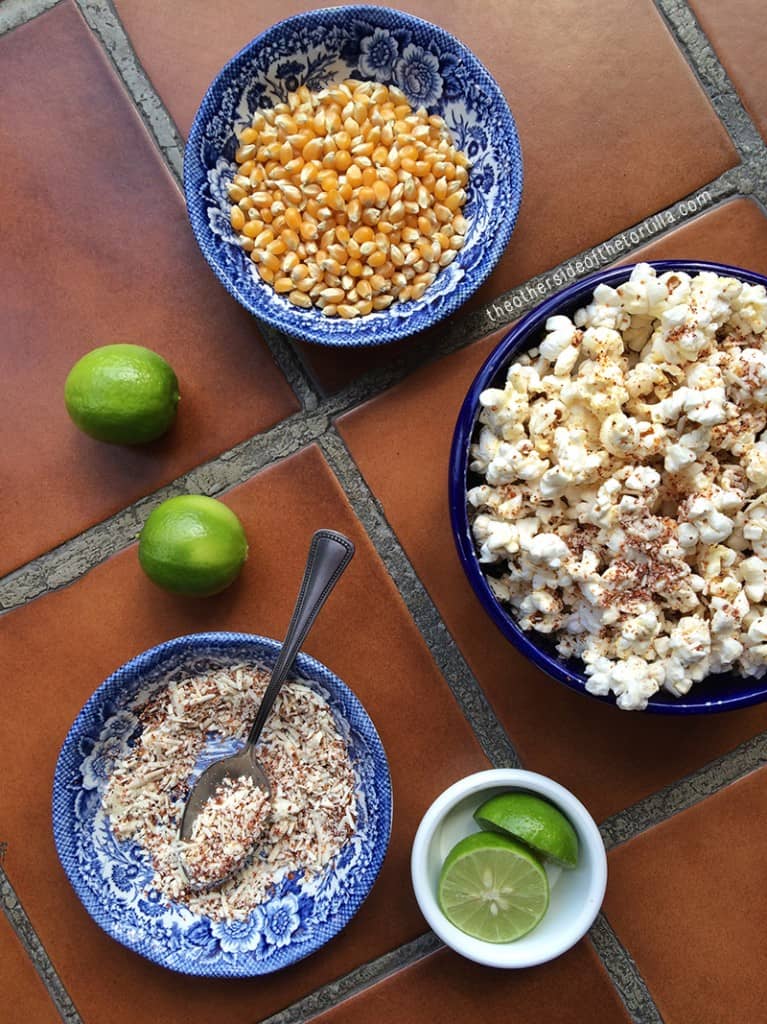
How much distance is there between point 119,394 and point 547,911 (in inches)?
34.7

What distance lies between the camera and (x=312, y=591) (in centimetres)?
119

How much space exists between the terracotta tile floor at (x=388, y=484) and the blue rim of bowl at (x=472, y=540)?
0.61 ft

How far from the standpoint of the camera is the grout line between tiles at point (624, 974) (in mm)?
1302

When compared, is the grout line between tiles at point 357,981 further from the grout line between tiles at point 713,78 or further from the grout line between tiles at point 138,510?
the grout line between tiles at point 713,78

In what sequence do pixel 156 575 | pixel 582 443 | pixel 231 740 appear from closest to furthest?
pixel 582 443, pixel 156 575, pixel 231 740

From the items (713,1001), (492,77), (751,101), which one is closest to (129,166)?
(492,77)

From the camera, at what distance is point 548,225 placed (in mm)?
1292

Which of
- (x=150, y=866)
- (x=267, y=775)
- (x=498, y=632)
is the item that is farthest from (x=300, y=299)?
(x=150, y=866)

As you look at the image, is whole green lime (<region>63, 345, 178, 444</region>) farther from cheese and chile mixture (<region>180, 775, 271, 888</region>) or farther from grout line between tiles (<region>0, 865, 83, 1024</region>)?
grout line between tiles (<region>0, 865, 83, 1024</region>)

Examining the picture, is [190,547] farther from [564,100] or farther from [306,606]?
[564,100]

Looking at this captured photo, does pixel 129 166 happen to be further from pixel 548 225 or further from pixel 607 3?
pixel 607 3

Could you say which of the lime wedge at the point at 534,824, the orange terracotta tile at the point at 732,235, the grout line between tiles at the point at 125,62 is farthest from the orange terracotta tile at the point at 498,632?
the grout line between tiles at the point at 125,62

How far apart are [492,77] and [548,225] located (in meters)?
0.21

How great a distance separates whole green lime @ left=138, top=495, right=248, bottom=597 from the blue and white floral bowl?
0.26m
